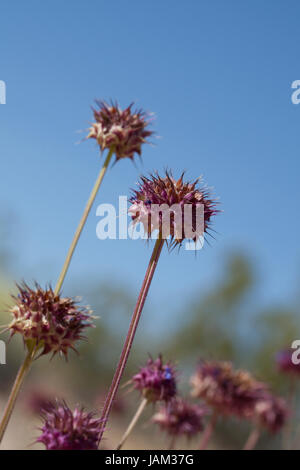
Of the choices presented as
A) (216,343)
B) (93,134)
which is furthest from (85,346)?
(93,134)

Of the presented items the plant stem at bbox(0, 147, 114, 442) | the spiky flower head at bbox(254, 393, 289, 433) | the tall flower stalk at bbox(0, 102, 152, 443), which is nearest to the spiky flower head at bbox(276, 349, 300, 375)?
the spiky flower head at bbox(254, 393, 289, 433)

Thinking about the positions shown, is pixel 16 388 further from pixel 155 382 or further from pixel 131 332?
pixel 155 382

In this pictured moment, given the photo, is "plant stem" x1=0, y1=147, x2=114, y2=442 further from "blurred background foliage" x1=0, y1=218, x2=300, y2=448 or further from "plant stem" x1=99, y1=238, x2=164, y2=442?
"blurred background foliage" x1=0, y1=218, x2=300, y2=448

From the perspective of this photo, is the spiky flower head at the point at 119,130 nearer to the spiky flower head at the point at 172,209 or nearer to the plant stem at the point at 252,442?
the spiky flower head at the point at 172,209

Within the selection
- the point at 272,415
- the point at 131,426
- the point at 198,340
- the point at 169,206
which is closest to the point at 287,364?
the point at 272,415

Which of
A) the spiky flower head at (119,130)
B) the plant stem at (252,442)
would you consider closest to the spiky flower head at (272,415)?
the plant stem at (252,442)

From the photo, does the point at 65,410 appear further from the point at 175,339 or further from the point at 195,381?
the point at 175,339
